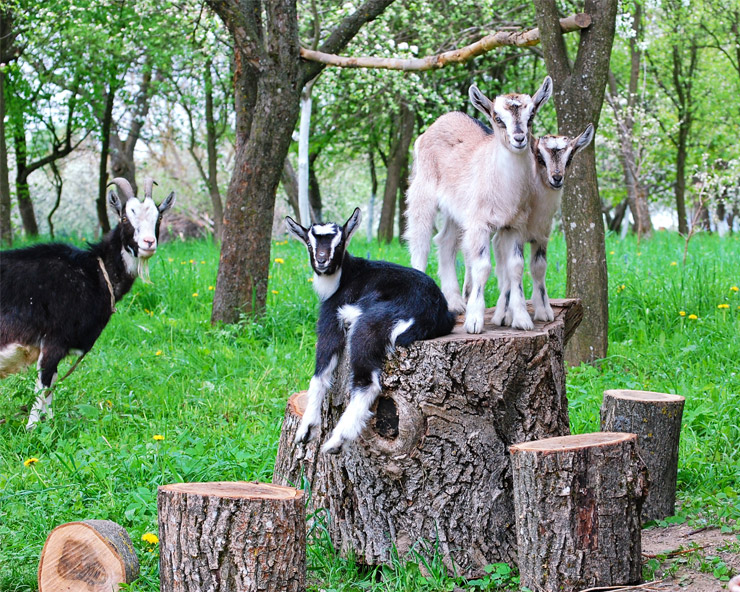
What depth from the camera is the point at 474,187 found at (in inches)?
160

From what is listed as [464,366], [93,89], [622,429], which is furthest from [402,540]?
[93,89]

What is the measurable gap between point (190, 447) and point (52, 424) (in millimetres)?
1065

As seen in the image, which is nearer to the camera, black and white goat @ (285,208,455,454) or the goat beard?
black and white goat @ (285,208,455,454)

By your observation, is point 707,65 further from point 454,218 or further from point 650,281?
point 454,218

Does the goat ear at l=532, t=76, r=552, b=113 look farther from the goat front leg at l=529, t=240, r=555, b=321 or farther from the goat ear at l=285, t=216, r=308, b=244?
the goat ear at l=285, t=216, r=308, b=244

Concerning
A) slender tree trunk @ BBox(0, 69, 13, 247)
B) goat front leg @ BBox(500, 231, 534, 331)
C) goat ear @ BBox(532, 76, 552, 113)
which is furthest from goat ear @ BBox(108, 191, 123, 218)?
slender tree trunk @ BBox(0, 69, 13, 247)

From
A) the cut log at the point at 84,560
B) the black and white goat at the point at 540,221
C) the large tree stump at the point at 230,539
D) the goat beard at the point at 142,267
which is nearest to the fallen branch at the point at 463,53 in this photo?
the black and white goat at the point at 540,221

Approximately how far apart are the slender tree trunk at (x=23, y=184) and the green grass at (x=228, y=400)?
668 centimetres

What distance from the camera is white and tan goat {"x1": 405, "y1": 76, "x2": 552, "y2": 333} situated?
3752mm

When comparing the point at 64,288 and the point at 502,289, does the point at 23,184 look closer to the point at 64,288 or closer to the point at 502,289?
the point at 64,288

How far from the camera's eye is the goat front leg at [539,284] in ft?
13.6

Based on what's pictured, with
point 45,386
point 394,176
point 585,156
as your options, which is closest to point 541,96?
point 585,156

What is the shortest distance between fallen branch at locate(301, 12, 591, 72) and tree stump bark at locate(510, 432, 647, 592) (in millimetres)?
3747

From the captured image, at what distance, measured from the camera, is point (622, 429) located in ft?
13.8
